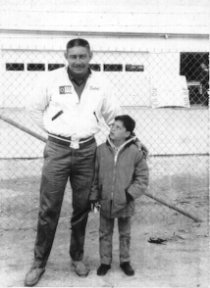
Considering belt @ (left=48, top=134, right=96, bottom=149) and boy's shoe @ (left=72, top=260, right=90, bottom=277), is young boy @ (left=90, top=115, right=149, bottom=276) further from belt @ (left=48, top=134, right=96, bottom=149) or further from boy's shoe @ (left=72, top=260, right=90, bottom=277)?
boy's shoe @ (left=72, top=260, right=90, bottom=277)

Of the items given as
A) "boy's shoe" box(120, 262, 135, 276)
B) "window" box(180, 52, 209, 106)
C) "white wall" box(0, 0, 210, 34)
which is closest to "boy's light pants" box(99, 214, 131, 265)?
"boy's shoe" box(120, 262, 135, 276)

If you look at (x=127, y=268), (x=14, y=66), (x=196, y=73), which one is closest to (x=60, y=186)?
(x=127, y=268)

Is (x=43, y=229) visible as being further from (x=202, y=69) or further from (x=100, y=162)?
(x=202, y=69)

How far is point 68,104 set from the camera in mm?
3674

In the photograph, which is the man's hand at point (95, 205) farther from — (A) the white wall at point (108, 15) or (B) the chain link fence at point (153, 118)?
(A) the white wall at point (108, 15)

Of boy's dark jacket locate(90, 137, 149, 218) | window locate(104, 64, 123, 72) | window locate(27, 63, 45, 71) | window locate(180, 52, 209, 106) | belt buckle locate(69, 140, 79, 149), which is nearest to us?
belt buckle locate(69, 140, 79, 149)

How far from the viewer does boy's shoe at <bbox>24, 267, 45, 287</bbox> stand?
3.78 meters

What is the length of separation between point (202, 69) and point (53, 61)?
26.5ft

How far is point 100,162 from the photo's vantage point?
12.7 feet

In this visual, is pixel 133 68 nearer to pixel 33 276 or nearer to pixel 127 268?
pixel 127 268

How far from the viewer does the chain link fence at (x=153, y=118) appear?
6633 mm

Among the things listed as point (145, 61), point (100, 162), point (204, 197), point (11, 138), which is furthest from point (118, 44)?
point (100, 162)

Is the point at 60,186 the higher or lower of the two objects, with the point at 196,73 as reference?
lower

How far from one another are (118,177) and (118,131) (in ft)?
1.30
